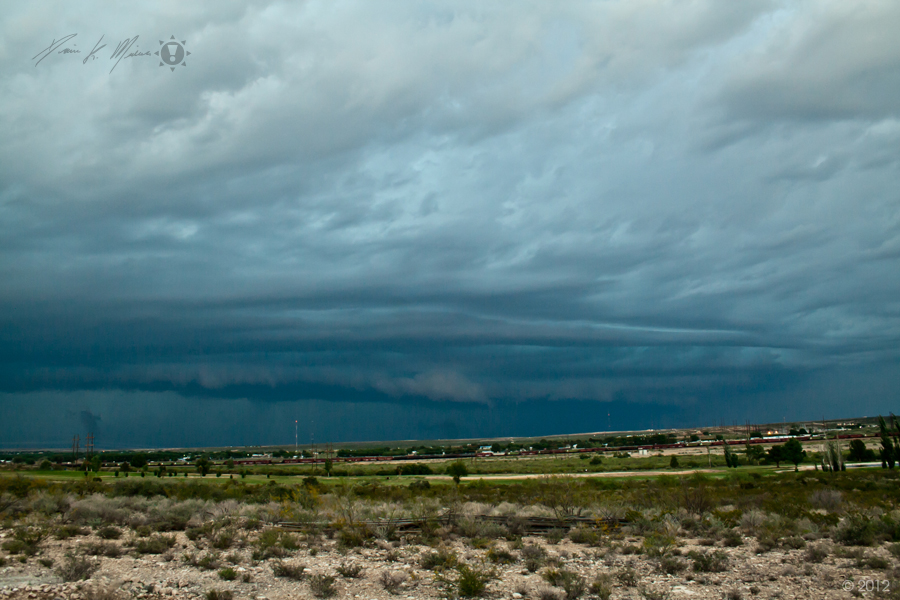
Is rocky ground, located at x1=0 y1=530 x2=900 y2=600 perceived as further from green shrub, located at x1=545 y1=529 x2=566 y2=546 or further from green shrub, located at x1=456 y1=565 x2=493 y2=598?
green shrub, located at x1=545 y1=529 x2=566 y2=546

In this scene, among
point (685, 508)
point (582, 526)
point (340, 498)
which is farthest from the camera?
point (685, 508)

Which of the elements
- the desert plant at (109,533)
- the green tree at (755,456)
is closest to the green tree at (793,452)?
the green tree at (755,456)

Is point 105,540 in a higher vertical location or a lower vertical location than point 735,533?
higher

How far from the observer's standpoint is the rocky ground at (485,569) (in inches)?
688

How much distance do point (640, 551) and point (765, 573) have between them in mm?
4700

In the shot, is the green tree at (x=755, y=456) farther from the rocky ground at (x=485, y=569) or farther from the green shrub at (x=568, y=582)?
the green shrub at (x=568, y=582)

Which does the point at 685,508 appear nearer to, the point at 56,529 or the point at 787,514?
the point at 787,514


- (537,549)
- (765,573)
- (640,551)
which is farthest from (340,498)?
(765,573)

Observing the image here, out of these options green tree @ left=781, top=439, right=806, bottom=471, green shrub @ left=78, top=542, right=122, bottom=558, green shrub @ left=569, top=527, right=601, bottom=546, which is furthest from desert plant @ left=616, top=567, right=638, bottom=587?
green tree @ left=781, top=439, right=806, bottom=471

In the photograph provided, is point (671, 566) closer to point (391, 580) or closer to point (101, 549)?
point (391, 580)

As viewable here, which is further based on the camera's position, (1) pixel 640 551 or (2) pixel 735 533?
(2) pixel 735 533

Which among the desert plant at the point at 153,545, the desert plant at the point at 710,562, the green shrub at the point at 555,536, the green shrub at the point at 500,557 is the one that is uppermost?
the desert plant at the point at 153,545

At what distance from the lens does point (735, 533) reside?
26.2 m

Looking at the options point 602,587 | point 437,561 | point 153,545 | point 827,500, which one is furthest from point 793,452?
point 153,545
